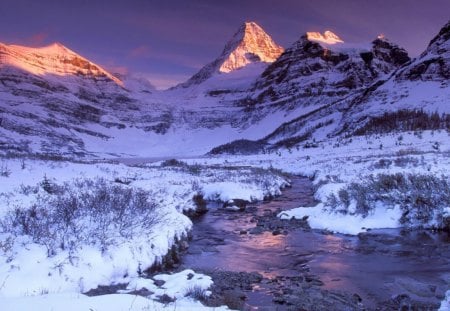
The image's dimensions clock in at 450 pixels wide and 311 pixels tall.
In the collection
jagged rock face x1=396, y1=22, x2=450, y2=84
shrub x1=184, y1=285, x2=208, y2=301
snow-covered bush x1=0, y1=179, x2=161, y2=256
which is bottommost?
shrub x1=184, y1=285, x2=208, y2=301

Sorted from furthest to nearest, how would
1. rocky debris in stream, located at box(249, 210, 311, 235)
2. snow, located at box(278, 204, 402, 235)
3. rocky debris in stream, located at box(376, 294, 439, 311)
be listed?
rocky debris in stream, located at box(249, 210, 311, 235)
snow, located at box(278, 204, 402, 235)
rocky debris in stream, located at box(376, 294, 439, 311)

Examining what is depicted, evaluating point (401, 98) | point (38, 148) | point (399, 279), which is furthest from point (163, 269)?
point (38, 148)

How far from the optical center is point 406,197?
64.9 feet

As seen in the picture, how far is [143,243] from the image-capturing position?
13.3 m

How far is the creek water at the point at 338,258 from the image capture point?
11.8m

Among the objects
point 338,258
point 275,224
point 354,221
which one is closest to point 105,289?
point 338,258

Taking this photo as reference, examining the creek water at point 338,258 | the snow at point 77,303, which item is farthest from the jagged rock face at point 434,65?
the snow at point 77,303

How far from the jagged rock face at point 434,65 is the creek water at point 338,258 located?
5337 inches

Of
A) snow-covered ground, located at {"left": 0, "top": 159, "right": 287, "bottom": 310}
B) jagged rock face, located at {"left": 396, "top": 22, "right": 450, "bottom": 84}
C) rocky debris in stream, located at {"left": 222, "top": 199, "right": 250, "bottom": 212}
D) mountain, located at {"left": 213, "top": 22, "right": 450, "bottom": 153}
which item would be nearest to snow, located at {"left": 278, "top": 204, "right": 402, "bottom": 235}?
rocky debris in stream, located at {"left": 222, "top": 199, "right": 250, "bottom": 212}

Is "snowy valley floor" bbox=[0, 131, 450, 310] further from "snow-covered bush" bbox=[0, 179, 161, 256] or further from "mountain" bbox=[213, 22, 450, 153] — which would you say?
"mountain" bbox=[213, 22, 450, 153]

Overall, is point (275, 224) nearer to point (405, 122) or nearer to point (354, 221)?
point (354, 221)

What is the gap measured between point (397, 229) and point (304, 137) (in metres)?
137

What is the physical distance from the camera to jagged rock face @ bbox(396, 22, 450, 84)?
145125 mm

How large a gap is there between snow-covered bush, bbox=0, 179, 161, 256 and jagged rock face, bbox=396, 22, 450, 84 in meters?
141
